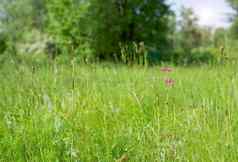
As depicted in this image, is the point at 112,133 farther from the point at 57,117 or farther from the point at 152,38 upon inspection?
the point at 152,38

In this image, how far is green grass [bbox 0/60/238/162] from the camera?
6.52 ft

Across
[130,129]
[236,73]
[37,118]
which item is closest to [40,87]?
[37,118]

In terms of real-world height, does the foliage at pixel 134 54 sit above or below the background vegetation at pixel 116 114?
above

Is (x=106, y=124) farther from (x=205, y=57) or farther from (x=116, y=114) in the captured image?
(x=205, y=57)

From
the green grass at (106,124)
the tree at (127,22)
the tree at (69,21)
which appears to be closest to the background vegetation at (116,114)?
the green grass at (106,124)

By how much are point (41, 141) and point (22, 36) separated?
69.8 ft

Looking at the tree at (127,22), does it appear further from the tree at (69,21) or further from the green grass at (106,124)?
the green grass at (106,124)

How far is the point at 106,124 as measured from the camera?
7.97 feet

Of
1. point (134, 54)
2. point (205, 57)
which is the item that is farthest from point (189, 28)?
point (134, 54)

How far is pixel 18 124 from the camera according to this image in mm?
2521

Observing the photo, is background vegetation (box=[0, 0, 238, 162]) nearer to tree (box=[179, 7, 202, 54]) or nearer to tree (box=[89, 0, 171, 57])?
tree (box=[89, 0, 171, 57])

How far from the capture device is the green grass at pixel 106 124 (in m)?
1.99

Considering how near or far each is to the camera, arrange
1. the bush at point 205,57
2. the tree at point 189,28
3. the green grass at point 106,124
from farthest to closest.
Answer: the tree at point 189,28 < the bush at point 205,57 < the green grass at point 106,124

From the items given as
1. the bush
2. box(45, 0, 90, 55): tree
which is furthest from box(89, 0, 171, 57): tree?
the bush
